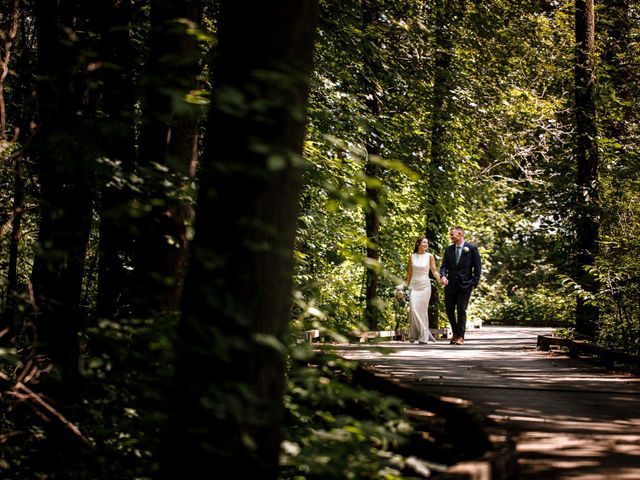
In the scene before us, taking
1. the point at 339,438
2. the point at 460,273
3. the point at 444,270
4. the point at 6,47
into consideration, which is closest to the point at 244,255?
the point at 339,438

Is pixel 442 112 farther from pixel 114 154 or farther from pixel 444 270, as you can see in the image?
pixel 114 154

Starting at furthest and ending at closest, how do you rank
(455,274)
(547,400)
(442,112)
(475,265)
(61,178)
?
(442,112)
(455,274)
(475,265)
(547,400)
(61,178)

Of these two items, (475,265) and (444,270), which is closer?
(475,265)

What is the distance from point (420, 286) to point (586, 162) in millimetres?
5311

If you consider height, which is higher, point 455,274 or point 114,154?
point 114,154

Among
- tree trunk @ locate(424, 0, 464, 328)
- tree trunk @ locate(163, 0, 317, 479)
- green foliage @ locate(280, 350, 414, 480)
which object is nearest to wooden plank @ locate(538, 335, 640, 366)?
tree trunk @ locate(424, 0, 464, 328)

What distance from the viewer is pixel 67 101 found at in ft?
19.1

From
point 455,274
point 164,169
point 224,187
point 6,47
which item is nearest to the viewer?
point 224,187

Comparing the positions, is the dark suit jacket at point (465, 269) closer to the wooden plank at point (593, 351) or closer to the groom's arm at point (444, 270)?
the groom's arm at point (444, 270)

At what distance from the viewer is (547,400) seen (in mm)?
9266

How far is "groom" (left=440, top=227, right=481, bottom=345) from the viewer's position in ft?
61.8

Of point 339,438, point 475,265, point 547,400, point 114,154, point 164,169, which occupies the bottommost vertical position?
point 547,400

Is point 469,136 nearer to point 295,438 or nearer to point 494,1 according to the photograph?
point 494,1

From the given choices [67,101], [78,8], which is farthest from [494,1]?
[67,101]
